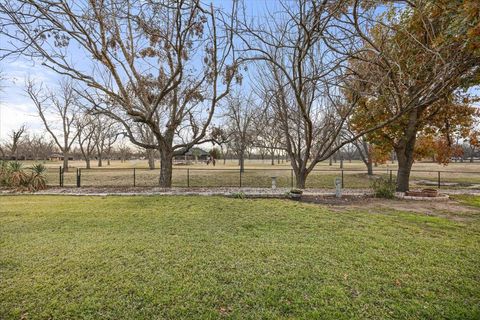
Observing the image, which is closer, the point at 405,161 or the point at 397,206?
the point at 397,206

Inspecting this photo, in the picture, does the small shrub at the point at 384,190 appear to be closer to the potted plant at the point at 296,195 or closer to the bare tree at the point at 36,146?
the potted plant at the point at 296,195

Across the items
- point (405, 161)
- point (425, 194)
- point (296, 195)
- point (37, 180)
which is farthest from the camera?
point (405, 161)

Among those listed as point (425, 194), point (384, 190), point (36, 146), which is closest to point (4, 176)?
point (384, 190)

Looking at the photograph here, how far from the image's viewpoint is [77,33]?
9344 mm

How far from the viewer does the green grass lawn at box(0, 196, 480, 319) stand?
241 cm

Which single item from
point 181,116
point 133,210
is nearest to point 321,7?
point 133,210

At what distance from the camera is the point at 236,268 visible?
10.6ft

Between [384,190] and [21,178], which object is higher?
[21,178]

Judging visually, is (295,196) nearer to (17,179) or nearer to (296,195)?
(296,195)

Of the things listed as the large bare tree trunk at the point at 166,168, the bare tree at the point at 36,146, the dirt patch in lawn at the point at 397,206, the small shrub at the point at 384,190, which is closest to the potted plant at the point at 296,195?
the dirt patch in lawn at the point at 397,206

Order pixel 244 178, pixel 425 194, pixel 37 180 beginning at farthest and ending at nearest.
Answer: pixel 244 178, pixel 37 180, pixel 425 194

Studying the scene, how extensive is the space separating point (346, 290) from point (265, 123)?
10650 millimetres

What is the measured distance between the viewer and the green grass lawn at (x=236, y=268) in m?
2.41

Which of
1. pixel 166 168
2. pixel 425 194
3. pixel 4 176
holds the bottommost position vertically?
pixel 425 194
